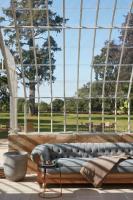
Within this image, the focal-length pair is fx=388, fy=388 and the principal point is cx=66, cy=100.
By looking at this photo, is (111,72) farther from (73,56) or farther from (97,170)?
(97,170)

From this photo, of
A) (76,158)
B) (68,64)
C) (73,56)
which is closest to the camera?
(76,158)

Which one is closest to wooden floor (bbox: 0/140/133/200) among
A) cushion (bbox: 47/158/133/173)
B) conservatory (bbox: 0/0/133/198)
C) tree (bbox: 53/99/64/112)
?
cushion (bbox: 47/158/133/173)

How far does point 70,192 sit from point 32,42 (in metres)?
4.31

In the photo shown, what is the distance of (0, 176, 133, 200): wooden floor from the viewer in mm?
6512

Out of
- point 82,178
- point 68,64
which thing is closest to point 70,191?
point 82,178

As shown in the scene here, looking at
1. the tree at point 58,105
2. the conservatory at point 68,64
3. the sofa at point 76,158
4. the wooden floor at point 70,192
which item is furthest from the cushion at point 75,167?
the tree at point 58,105

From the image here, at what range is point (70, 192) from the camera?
273 inches

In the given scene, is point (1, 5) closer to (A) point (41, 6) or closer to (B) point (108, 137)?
(A) point (41, 6)

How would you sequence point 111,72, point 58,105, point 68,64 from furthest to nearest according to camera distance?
1. point 58,105
2. point 111,72
3. point 68,64

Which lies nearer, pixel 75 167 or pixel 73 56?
pixel 75 167

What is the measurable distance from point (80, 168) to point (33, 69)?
3.82 metres

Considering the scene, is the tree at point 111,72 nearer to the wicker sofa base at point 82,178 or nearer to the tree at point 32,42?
the tree at point 32,42

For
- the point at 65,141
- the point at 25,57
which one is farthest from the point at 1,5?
the point at 65,141

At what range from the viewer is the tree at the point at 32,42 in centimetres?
873
